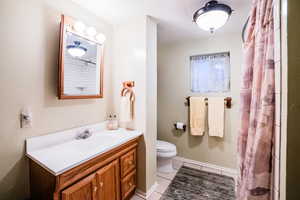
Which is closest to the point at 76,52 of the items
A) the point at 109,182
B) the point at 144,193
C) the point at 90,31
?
the point at 90,31

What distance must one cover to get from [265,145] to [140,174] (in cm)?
140

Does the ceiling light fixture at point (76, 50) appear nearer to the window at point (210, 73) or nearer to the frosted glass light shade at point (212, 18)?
the frosted glass light shade at point (212, 18)

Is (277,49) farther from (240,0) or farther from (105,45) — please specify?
(105,45)

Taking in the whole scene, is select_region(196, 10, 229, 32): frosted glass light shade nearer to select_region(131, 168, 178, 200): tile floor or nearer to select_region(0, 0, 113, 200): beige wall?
select_region(0, 0, 113, 200): beige wall

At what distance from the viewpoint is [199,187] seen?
1747 mm

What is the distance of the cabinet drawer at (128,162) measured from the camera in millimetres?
1375

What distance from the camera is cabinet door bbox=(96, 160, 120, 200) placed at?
1110 millimetres

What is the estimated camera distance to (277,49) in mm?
610

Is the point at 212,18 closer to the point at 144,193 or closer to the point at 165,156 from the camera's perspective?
the point at 165,156

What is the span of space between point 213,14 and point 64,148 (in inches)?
74.4

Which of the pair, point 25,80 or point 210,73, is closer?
point 25,80

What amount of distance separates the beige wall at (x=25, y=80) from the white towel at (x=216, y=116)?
6.52 ft

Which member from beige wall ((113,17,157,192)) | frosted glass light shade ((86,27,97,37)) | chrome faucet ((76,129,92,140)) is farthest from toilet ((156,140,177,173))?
frosted glass light shade ((86,27,97,37))

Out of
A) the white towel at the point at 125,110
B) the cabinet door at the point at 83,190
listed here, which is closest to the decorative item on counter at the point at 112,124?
the white towel at the point at 125,110
